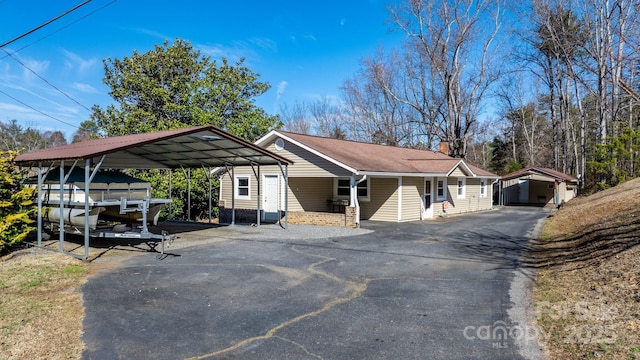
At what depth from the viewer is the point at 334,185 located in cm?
1933

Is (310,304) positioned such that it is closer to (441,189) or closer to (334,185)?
(334,185)

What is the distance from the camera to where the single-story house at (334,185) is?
16188 millimetres

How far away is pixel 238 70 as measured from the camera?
2673 cm

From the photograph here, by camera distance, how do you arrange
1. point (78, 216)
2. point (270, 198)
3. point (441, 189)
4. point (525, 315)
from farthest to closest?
1. point (441, 189)
2. point (270, 198)
3. point (78, 216)
4. point (525, 315)

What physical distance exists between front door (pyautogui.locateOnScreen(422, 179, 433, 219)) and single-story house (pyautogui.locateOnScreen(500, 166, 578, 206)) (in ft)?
37.5

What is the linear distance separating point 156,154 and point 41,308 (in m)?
9.48

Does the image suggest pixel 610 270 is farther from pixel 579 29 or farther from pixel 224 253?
pixel 579 29

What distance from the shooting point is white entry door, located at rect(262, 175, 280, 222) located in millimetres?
18172

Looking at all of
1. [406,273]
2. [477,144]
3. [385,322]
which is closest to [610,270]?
[406,273]

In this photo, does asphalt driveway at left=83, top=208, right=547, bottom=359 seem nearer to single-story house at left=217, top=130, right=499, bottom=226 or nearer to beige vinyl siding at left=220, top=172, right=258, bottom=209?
single-story house at left=217, top=130, right=499, bottom=226

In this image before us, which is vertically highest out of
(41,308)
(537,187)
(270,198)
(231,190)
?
(537,187)

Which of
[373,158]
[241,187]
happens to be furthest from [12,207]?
[373,158]

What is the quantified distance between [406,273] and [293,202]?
1087 cm

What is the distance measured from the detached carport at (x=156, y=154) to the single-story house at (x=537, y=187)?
21419mm
